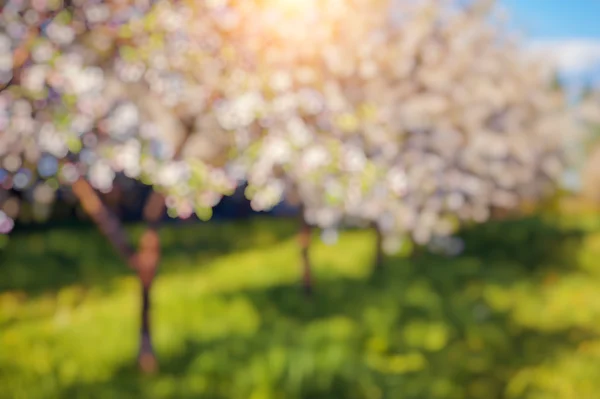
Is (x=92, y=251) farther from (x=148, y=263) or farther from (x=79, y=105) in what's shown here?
(x=79, y=105)

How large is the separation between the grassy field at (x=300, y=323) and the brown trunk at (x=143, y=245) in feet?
0.79

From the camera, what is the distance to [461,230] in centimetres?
1609

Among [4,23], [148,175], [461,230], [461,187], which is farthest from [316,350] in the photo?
[461,230]

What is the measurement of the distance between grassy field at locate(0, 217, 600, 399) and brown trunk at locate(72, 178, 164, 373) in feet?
0.79

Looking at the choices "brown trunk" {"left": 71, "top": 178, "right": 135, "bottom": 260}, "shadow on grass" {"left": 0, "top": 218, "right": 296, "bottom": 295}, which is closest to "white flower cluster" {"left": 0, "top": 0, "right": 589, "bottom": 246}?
"brown trunk" {"left": 71, "top": 178, "right": 135, "bottom": 260}

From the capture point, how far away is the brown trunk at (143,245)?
6098 mm

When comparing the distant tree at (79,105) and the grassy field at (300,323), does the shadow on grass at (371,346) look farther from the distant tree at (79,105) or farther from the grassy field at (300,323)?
the distant tree at (79,105)

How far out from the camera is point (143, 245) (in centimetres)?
639

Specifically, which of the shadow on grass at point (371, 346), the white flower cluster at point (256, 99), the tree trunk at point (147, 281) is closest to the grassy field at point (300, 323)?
the shadow on grass at point (371, 346)

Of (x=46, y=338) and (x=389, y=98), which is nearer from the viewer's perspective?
(x=46, y=338)

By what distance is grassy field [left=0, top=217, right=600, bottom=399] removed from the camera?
629 cm

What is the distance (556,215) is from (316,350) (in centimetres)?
1409

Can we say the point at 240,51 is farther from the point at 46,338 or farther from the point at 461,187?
the point at 461,187

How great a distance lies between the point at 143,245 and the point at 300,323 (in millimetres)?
2799
